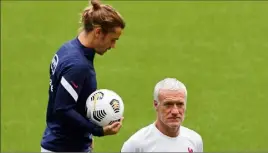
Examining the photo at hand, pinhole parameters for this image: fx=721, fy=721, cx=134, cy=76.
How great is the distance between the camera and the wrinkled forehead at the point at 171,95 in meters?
5.95

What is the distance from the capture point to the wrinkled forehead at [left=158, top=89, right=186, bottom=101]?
595cm

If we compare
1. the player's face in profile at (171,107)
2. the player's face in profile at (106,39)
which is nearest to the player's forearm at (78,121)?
the player's face in profile at (106,39)

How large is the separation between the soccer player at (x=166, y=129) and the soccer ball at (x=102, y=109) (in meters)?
0.87

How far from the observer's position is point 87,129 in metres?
6.59

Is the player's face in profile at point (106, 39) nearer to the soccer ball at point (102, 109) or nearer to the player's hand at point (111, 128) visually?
the soccer ball at point (102, 109)

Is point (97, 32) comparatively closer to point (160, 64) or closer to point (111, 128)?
point (111, 128)

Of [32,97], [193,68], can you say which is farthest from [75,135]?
[193,68]

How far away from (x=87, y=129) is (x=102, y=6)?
115 centimetres

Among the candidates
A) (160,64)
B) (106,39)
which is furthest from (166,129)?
(160,64)

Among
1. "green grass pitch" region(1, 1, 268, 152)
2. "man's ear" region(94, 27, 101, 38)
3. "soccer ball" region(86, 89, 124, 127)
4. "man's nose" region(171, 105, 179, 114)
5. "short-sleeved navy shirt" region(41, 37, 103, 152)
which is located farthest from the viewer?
"green grass pitch" region(1, 1, 268, 152)

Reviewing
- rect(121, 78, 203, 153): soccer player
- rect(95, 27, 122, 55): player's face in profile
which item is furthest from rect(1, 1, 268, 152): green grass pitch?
rect(121, 78, 203, 153): soccer player

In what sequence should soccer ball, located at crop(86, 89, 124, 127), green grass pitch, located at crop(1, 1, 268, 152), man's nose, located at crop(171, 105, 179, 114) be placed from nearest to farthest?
man's nose, located at crop(171, 105, 179, 114) → soccer ball, located at crop(86, 89, 124, 127) → green grass pitch, located at crop(1, 1, 268, 152)

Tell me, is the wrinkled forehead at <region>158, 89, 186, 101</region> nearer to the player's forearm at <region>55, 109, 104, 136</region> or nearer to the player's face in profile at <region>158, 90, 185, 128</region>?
the player's face in profile at <region>158, 90, 185, 128</region>

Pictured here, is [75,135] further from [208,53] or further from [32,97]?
[208,53]
